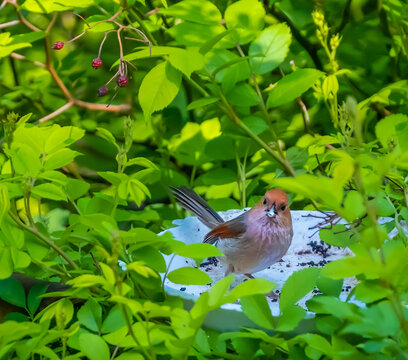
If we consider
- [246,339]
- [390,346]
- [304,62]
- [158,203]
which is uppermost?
[390,346]

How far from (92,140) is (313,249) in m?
1.06

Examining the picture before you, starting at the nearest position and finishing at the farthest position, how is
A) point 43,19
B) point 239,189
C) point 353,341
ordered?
point 353,341
point 239,189
point 43,19

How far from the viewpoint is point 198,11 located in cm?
151

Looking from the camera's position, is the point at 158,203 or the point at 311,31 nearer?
the point at 311,31

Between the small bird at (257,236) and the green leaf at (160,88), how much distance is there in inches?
14.5

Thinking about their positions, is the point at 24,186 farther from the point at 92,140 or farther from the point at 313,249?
the point at 92,140

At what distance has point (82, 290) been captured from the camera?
0.95 m

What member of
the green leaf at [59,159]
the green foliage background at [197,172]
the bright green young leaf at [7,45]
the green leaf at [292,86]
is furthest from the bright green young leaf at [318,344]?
the bright green young leaf at [7,45]

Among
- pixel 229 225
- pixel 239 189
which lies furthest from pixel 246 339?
pixel 239 189

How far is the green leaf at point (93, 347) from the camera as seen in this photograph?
0.84 m

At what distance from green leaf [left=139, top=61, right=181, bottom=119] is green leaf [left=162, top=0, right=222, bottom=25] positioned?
282mm

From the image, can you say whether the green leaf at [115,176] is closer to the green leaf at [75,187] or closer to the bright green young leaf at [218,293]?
the green leaf at [75,187]

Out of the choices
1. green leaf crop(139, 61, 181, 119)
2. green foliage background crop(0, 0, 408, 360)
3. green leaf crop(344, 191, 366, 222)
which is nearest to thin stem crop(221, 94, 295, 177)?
green foliage background crop(0, 0, 408, 360)

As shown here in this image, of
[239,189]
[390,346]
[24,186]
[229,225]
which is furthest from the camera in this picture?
[239,189]
